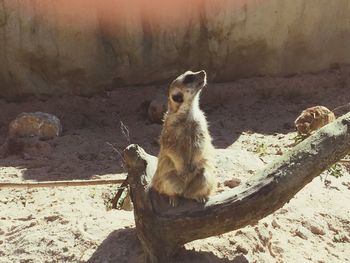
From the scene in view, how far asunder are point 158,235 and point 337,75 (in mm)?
4786

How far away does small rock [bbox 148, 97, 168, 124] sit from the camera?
6465mm

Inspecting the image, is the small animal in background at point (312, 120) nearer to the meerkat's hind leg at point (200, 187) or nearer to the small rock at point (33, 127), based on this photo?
the small rock at point (33, 127)

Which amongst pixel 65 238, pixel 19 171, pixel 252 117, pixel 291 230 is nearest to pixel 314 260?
Answer: pixel 291 230

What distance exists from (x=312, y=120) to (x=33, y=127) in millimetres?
2689

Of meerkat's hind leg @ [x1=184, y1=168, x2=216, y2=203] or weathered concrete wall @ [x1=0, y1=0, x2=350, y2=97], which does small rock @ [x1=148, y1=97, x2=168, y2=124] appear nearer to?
weathered concrete wall @ [x1=0, y1=0, x2=350, y2=97]

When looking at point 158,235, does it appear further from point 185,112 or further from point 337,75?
point 337,75

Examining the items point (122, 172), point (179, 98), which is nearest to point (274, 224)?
point (179, 98)

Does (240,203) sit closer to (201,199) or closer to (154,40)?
(201,199)

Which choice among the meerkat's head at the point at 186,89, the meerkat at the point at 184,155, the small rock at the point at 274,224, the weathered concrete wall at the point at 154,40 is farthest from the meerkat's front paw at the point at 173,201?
the weathered concrete wall at the point at 154,40

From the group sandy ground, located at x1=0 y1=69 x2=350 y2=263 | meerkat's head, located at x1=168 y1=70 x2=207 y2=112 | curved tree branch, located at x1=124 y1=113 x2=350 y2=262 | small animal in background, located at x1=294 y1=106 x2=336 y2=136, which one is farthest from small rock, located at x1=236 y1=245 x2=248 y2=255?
small animal in background, located at x1=294 y1=106 x2=336 y2=136

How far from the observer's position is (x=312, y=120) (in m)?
5.74

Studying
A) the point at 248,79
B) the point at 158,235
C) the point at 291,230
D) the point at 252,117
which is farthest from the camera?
the point at 248,79

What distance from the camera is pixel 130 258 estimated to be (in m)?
3.47

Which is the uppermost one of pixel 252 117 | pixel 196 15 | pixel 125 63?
pixel 196 15
